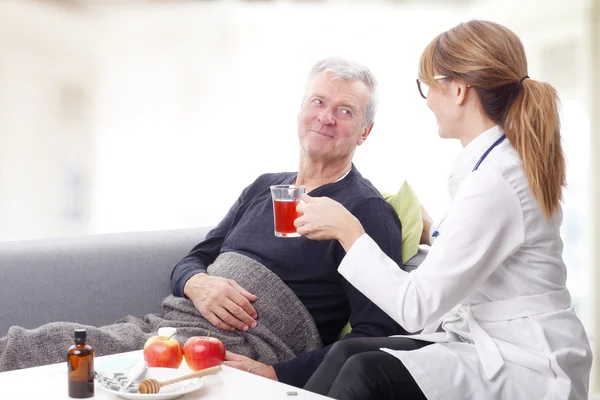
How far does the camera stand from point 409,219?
2.69m

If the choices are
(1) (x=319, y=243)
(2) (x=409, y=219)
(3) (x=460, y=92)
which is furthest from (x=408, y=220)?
(3) (x=460, y=92)

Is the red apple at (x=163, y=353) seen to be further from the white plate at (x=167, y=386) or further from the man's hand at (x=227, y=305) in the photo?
the man's hand at (x=227, y=305)

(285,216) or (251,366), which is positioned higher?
(285,216)

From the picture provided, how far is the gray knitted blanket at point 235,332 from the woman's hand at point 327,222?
0.57 metres

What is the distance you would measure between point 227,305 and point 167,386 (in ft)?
2.73

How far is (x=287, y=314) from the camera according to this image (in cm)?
257

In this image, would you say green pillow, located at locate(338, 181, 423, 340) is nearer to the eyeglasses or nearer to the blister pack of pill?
the eyeglasses

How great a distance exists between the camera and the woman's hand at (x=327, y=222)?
200 centimetres

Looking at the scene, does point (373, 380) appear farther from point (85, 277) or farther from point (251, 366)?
point (85, 277)

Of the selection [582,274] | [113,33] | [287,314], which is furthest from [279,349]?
[582,274]

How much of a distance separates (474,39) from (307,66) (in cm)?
249

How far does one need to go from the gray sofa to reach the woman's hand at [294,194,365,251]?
697 millimetres

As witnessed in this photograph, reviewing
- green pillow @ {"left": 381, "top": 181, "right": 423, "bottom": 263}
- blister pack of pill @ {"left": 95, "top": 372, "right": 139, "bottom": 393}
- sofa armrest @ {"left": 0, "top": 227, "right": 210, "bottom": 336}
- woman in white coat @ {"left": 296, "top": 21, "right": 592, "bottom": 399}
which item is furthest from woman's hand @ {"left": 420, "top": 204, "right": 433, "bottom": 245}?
blister pack of pill @ {"left": 95, "top": 372, "right": 139, "bottom": 393}

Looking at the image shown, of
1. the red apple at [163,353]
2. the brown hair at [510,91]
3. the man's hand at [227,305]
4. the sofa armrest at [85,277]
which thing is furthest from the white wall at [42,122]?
the brown hair at [510,91]
